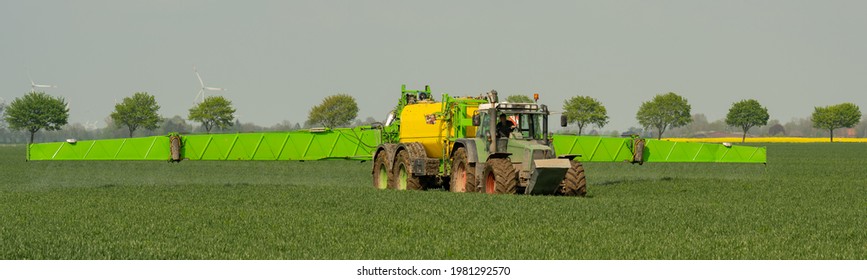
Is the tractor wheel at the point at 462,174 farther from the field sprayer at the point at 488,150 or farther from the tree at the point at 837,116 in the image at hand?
the tree at the point at 837,116

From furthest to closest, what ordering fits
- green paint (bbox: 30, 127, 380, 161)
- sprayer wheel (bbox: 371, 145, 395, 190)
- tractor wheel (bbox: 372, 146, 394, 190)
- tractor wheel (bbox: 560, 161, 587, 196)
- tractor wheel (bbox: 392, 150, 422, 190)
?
tractor wheel (bbox: 372, 146, 394, 190)
sprayer wheel (bbox: 371, 145, 395, 190)
green paint (bbox: 30, 127, 380, 161)
tractor wheel (bbox: 392, 150, 422, 190)
tractor wheel (bbox: 560, 161, 587, 196)

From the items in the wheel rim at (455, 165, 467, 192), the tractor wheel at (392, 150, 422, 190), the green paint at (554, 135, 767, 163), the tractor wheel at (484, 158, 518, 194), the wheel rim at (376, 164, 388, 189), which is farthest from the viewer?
the green paint at (554, 135, 767, 163)

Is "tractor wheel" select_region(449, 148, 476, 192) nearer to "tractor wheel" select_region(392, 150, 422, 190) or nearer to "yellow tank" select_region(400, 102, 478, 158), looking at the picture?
"yellow tank" select_region(400, 102, 478, 158)

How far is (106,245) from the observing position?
13234 mm

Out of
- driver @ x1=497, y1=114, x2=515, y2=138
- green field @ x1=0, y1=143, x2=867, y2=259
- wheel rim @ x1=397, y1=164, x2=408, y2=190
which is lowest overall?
green field @ x1=0, y1=143, x2=867, y2=259

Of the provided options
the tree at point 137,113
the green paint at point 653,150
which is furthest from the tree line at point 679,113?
the green paint at point 653,150

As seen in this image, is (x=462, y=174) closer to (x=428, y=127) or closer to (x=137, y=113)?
(x=428, y=127)

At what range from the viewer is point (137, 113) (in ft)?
408

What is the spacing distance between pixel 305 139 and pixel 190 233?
1502cm

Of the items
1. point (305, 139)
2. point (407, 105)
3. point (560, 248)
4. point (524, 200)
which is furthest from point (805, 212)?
point (305, 139)

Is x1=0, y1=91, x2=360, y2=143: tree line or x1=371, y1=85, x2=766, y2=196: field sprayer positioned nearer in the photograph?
x1=371, y1=85, x2=766, y2=196: field sprayer

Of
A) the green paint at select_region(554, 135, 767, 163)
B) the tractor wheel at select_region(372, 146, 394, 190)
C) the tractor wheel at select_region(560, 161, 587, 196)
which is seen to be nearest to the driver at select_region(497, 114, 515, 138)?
the tractor wheel at select_region(560, 161, 587, 196)

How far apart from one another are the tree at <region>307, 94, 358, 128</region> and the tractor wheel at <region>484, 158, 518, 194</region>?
362 ft

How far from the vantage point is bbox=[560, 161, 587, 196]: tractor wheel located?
22.7m
